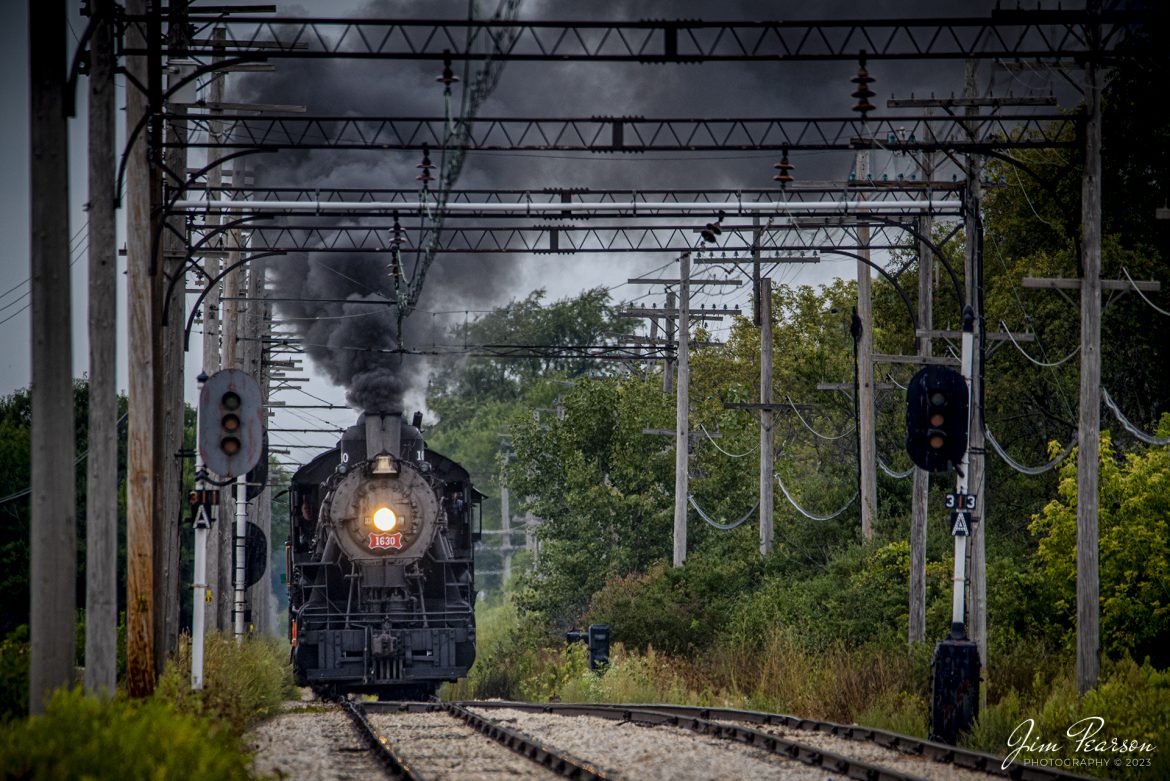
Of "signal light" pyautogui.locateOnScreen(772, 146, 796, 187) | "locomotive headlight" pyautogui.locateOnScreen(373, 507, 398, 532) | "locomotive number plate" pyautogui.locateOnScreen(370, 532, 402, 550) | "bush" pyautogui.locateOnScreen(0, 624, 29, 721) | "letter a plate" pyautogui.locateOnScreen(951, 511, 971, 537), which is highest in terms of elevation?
"signal light" pyautogui.locateOnScreen(772, 146, 796, 187)

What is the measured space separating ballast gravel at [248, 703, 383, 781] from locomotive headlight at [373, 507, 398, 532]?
364 cm

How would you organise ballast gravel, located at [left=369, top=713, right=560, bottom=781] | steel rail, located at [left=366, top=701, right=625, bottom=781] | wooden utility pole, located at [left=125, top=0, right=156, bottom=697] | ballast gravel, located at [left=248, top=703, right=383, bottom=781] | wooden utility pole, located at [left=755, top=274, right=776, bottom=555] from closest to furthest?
steel rail, located at [left=366, top=701, right=625, bottom=781] → ballast gravel, located at [left=248, top=703, right=383, bottom=781] → ballast gravel, located at [left=369, top=713, right=560, bottom=781] → wooden utility pole, located at [left=125, top=0, right=156, bottom=697] → wooden utility pole, located at [left=755, top=274, right=776, bottom=555]

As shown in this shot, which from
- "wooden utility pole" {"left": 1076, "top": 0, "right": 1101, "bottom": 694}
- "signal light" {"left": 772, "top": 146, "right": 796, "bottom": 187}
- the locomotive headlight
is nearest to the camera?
"wooden utility pole" {"left": 1076, "top": 0, "right": 1101, "bottom": 694}

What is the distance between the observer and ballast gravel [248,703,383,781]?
15211mm

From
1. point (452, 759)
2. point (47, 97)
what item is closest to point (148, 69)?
point (47, 97)

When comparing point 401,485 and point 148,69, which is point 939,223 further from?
point 148,69

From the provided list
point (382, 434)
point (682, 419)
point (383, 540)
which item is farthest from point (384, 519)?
point (682, 419)

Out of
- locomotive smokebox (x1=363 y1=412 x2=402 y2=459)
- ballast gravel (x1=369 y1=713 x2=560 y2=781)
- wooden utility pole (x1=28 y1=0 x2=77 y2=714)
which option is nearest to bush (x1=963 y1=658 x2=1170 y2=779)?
ballast gravel (x1=369 y1=713 x2=560 y2=781)

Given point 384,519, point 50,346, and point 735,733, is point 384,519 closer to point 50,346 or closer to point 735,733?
point 735,733

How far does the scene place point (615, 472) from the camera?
1843 inches

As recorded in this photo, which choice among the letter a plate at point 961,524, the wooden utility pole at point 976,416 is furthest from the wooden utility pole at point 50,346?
the wooden utility pole at point 976,416

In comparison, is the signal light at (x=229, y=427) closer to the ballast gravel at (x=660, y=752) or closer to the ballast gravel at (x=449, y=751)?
the ballast gravel at (x=449, y=751)

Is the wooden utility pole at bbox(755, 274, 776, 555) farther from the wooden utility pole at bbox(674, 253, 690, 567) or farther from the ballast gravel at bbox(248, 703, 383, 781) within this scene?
the ballast gravel at bbox(248, 703, 383, 781)

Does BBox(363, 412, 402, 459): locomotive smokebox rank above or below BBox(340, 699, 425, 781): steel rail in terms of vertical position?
above
